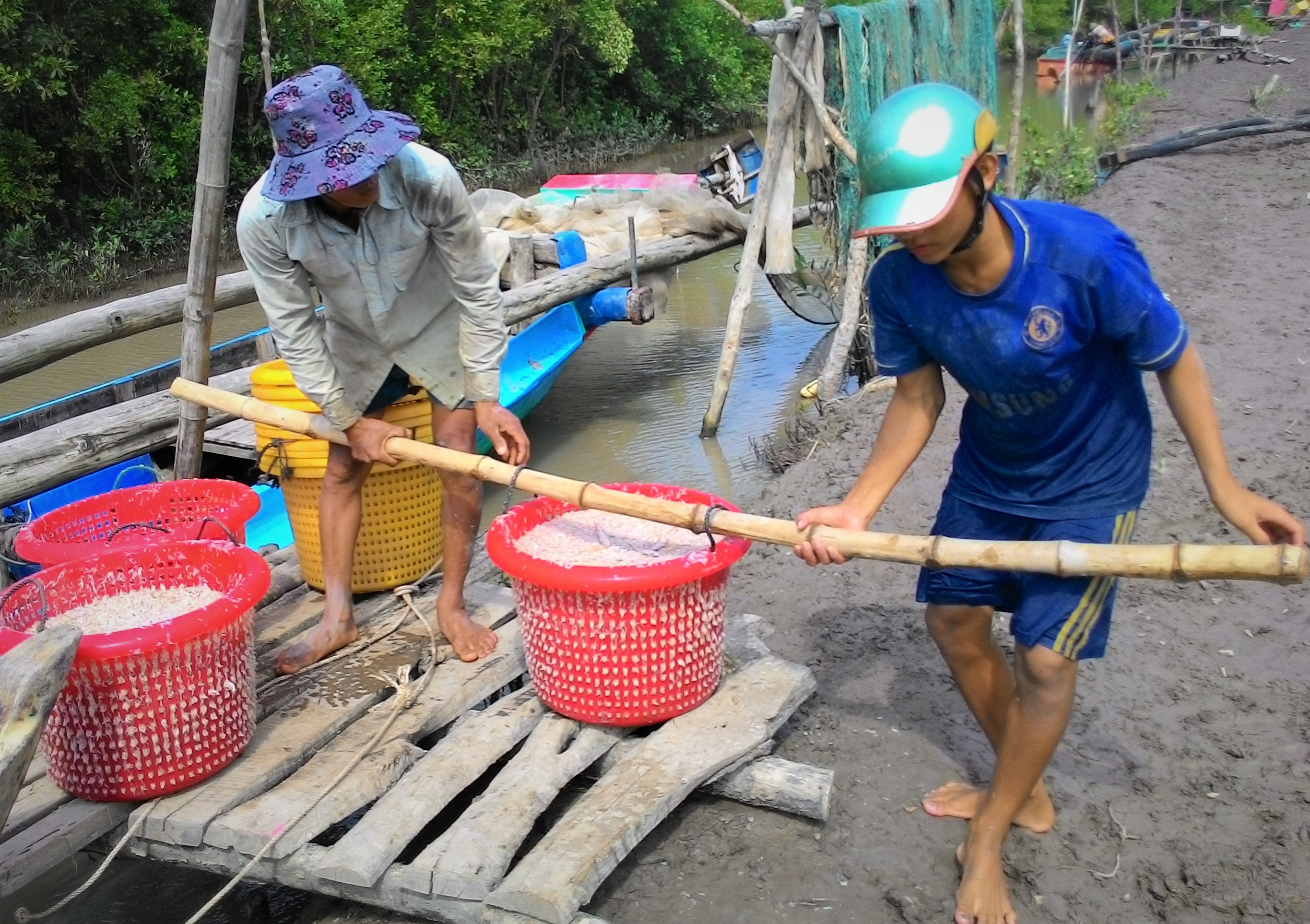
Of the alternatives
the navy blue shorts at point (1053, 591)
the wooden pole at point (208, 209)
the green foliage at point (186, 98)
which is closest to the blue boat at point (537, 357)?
the wooden pole at point (208, 209)

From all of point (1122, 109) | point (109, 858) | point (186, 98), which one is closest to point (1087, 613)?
point (109, 858)

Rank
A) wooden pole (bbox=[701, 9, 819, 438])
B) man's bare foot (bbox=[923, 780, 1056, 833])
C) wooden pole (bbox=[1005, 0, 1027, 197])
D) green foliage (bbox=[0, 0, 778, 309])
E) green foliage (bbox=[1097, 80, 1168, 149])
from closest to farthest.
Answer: man's bare foot (bbox=[923, 780, 1056, 833])
wooden pole (bbox=[701, 9, 819, 438])
wooden pole (bbox=[1005, 0, 1027, 197])
green foliage (bbox=[0, 0, 778, 309])
green foliage (bbox=[1097, 80, 1168, 149])

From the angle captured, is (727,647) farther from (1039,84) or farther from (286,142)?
(1039,84)

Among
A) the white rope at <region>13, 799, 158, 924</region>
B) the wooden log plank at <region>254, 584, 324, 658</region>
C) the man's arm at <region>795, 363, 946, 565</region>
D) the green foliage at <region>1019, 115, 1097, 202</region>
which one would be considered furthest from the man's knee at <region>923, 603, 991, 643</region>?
the green foliage at <region>1019, 115, 1097, 202</region>

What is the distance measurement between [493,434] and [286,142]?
101 cm

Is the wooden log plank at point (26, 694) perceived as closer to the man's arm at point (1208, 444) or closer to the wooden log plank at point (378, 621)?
the wooden log plank at point (378, 621)

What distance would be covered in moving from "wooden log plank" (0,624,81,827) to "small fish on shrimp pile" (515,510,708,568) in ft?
4.02

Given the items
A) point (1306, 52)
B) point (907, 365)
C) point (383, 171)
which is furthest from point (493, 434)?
point (1306, 52)

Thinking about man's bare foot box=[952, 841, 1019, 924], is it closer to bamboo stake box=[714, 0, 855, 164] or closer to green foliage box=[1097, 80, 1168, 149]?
bamboo stake box=[714, 0, 855, 164]

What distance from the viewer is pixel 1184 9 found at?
121ft

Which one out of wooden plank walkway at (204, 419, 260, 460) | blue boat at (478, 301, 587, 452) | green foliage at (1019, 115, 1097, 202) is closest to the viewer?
wooden plank walkway at (204, 419, 260, 460)

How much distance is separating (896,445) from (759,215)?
14.8 feet

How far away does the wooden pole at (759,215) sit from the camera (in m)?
6.80

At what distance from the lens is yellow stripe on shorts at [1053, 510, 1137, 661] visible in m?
Answer: 2.41
